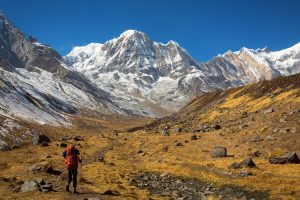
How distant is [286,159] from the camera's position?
40094 mm

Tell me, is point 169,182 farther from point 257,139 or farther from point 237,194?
point 257,139

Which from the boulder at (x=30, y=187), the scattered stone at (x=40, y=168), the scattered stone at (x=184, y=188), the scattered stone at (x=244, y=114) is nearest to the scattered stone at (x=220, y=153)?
the scattered stone at (x=184, y=188)

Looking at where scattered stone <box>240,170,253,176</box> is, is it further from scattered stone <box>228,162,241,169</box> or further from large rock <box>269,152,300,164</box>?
large rock <box>269,152,300,164</box>

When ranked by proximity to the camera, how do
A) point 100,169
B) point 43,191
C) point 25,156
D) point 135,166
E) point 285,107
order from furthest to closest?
point 285,107, point 25,156, point 135,166, point 100,169, point 43,191

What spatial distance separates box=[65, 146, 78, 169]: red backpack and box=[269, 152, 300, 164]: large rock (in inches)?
787

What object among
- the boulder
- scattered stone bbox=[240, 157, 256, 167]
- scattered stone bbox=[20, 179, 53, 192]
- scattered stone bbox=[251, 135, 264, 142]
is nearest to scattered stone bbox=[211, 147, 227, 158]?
scattered stone bbox=[240, 157, 256, 167]

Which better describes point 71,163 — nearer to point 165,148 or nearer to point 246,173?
point 246,173

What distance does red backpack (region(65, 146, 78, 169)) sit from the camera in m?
30.3

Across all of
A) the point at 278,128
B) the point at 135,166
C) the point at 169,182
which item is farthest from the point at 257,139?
the point at 169,182

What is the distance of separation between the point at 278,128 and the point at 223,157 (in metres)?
13.5

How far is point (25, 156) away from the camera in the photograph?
54.2 m

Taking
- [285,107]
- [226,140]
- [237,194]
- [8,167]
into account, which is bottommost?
[237,194]

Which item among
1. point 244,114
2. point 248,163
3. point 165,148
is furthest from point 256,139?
point 244,114

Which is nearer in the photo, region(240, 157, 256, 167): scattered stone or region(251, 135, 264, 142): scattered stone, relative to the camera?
region(240, 157, 256, 167): scattered stone
